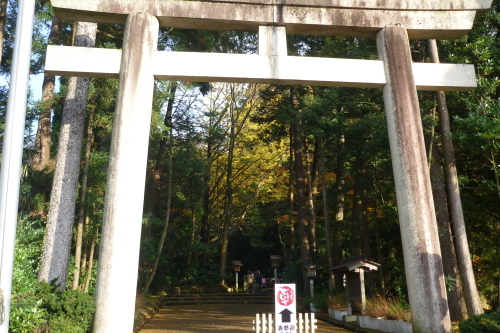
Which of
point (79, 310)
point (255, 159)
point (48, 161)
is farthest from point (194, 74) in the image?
point (255, 159)

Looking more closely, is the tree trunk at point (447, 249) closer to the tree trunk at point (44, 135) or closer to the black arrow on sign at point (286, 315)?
the black arrow on sign at point (286, 315)

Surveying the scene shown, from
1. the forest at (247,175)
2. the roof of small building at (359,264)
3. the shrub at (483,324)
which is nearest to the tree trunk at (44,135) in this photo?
the forest at (247,175)

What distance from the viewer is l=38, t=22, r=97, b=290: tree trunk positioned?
8543 mm

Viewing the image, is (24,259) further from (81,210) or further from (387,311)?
(387,311)

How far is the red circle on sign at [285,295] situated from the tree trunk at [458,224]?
506 cm

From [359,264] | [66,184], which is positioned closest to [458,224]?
[359,264]

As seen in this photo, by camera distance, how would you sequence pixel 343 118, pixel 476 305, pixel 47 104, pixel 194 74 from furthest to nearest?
pixel 343 118
pixel 47 104
pixel 476 305
pixel 194 74

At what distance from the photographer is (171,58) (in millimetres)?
7340

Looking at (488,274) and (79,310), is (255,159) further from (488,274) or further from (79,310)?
(79,310)

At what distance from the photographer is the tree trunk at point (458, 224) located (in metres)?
9.74

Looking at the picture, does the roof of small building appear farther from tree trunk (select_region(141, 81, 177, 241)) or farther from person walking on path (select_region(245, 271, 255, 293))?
person walking on path (select_region(245, 271, 255, 293))

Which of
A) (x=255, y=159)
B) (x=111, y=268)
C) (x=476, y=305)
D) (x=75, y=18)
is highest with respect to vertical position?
(x=255, y=159)

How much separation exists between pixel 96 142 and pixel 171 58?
31.9 ft

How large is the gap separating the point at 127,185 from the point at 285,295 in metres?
3.00
